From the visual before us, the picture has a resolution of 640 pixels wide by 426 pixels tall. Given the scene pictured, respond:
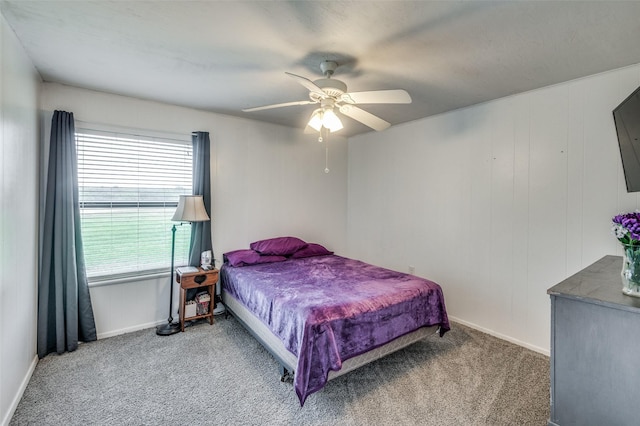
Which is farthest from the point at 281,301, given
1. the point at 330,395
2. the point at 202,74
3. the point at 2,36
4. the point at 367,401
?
the point at 2,36

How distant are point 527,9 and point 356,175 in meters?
Result: 3.26

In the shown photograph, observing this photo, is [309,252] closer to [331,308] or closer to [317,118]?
[331,308]

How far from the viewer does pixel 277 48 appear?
2088 millimetres

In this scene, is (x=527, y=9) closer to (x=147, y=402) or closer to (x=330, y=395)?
(x=330, y=395)

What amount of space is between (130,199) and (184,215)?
2.06 ft

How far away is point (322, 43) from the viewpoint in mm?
2004

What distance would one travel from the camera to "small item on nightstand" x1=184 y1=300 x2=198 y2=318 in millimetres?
3242

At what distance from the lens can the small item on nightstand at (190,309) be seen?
324 centimetres

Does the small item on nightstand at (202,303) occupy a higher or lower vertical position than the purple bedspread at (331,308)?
lower

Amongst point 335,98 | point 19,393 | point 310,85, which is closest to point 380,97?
point 335,98

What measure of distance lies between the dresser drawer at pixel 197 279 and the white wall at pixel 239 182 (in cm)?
40

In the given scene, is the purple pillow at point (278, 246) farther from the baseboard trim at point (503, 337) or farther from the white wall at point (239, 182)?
the baseboard trim at point (503, 337)

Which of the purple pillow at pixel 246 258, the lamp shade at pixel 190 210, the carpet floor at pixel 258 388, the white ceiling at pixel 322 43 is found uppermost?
the white ceiling at pixel 322 43

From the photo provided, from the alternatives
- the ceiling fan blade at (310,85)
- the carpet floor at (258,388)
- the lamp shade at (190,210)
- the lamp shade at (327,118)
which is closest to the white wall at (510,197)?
the carpet floor at (258,388)
